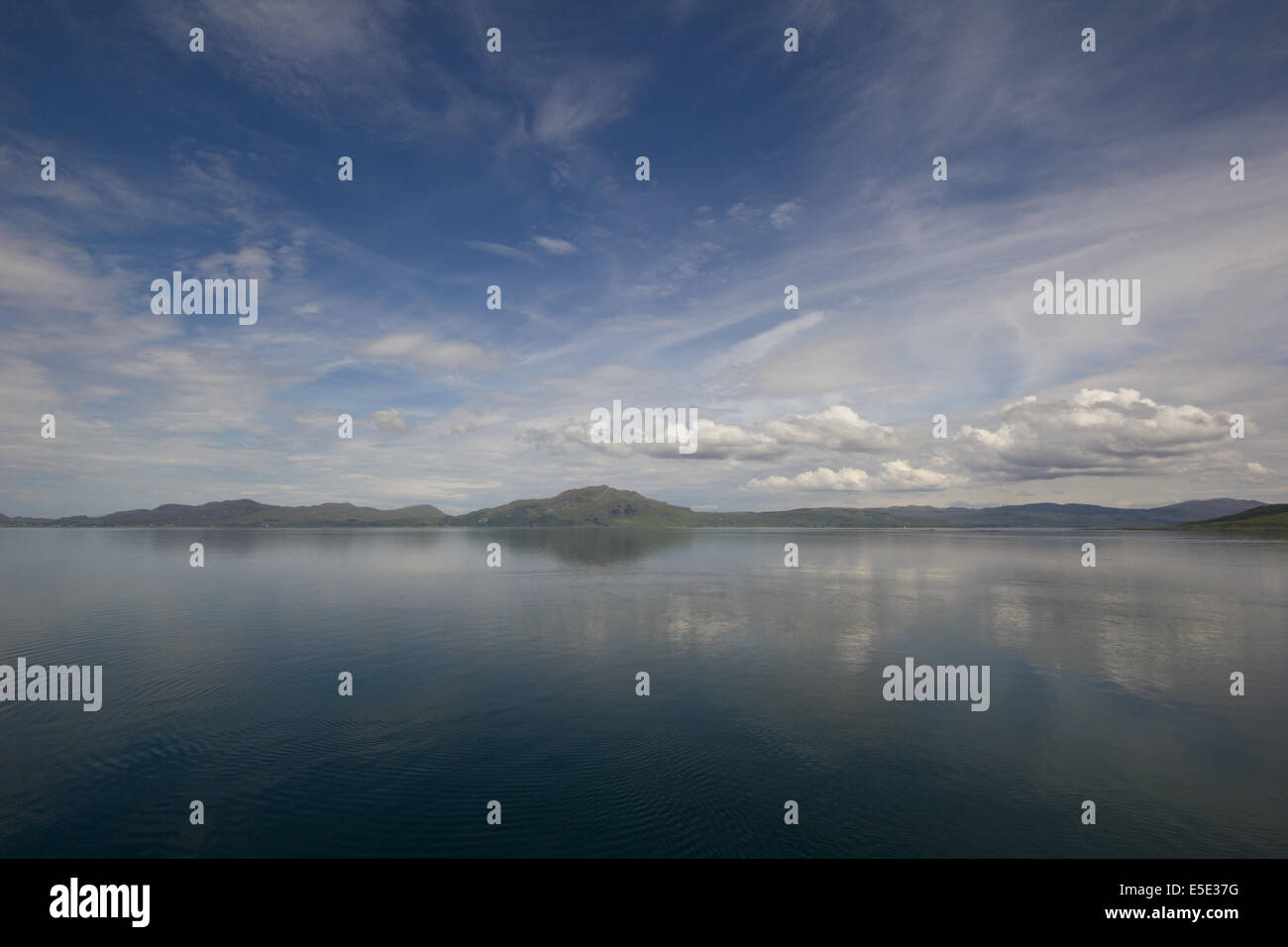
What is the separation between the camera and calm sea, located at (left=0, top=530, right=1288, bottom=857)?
76.4ft

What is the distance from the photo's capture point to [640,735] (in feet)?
108

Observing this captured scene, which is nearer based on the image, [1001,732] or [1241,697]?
[1001,732]

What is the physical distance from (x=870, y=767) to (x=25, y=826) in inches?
1594

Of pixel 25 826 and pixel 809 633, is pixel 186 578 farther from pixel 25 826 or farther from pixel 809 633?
pixel 809 633

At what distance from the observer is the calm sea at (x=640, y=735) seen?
23.3 m
